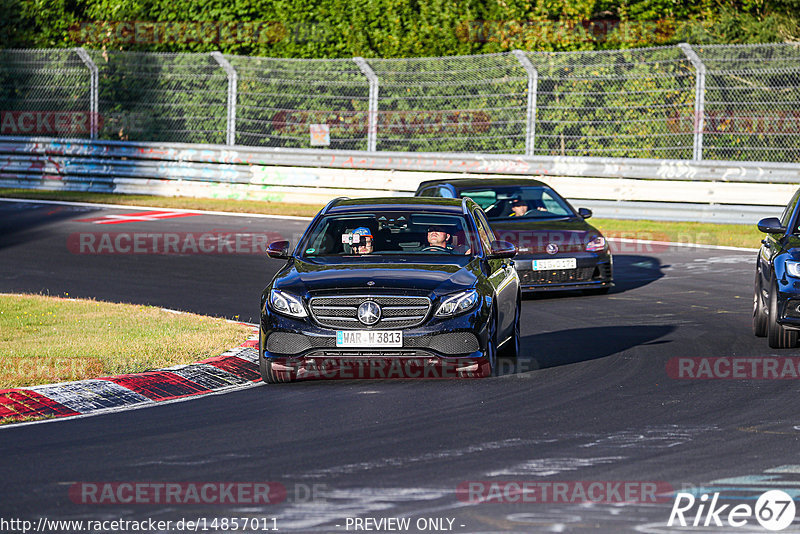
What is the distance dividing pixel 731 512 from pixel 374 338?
4.01 m

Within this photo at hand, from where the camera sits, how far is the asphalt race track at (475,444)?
259 inches

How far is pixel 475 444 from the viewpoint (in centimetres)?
810

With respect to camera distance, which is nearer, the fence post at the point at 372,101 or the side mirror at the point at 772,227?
the side mirror at the point at 772,227

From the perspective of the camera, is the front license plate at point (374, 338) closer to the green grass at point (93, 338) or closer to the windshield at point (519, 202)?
the green grass at point (93, 338)

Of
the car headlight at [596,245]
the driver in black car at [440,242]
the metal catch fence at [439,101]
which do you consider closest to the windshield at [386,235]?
the driver in black car at [440,242]

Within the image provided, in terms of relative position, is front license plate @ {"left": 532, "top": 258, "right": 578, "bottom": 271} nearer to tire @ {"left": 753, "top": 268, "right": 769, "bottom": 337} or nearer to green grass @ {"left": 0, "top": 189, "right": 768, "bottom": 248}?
tire @ {"left": 753, "top": 268, "right": 769, "bottom": 337}

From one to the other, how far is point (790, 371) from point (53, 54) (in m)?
24.0

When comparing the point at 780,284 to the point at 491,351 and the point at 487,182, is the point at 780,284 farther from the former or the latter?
the point at 487,182

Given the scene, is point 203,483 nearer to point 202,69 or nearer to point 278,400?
point 278,400

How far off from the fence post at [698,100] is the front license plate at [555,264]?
917 cm

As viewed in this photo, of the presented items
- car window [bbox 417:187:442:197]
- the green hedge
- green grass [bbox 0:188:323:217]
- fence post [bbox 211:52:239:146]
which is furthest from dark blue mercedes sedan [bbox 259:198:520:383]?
the green hedge

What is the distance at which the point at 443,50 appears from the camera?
33.1 m

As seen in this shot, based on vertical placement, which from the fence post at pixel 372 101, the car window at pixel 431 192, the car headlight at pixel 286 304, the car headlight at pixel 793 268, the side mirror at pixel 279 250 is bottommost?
the car headlight at pixel 286 304

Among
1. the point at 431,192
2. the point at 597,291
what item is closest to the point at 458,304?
the point at 597,291
